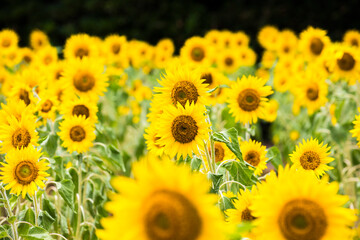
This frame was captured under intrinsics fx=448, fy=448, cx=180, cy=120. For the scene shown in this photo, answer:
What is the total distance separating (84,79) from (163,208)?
5.81 feet

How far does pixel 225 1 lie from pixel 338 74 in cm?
497

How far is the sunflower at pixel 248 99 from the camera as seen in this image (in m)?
2.03

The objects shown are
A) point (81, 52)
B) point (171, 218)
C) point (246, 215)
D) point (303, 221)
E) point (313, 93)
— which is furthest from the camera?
point (81, 52)

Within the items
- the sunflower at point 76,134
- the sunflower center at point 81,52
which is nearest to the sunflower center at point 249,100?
the sunflower at point 76,134

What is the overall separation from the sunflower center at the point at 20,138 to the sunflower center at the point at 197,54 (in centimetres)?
192

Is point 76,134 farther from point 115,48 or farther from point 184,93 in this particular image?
point 115,48

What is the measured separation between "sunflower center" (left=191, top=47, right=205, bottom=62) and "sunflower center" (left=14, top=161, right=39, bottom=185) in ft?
6.73

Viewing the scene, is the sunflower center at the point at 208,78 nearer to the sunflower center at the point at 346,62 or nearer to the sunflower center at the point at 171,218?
the sunflower center at the point at 346,62

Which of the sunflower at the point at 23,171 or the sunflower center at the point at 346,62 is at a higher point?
the sunflower center at the point at 346,62

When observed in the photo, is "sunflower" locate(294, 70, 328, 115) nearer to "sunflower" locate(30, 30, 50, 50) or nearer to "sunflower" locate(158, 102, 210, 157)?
"sunflower" locate(158, 102, 210, 157)

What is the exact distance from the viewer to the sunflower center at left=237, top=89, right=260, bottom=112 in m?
2.04

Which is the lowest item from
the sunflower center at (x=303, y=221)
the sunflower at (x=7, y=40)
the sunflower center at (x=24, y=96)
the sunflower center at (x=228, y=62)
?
the sunflower center at (x=303, y=221)

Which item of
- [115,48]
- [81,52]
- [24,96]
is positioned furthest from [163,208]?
[115,48]

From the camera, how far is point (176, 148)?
1.51 meters
